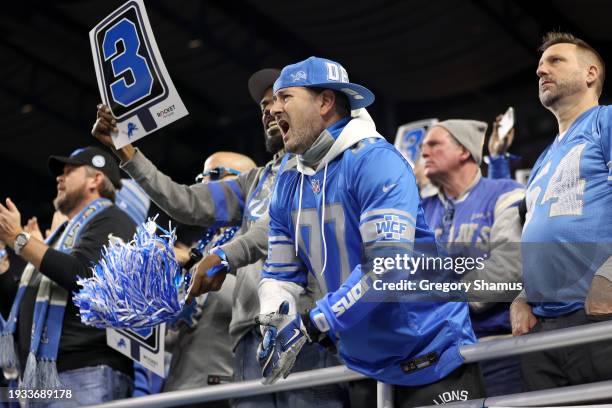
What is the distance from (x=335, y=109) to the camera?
234cm

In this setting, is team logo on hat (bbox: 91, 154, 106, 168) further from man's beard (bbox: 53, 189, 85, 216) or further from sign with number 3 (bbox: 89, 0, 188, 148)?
sign with number 3 (bbox: 89, 0, 188, 148)

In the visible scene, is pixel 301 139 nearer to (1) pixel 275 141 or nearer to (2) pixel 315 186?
(2) pixel 315 186

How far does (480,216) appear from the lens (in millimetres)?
3113

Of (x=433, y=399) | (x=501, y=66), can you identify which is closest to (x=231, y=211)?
(x=433, y=399)

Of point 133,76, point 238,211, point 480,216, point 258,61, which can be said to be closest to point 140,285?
point 238,211

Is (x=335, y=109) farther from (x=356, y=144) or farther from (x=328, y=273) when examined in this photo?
(x=328, y=273)

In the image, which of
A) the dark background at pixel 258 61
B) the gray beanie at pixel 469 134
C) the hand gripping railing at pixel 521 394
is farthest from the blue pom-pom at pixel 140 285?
the dark background at pixel 258 61

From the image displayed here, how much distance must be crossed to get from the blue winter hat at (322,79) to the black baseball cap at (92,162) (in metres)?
1.33

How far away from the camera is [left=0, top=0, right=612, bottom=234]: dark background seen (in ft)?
24.0

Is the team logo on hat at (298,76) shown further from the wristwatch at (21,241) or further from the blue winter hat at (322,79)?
the wristwatch at (21,241)

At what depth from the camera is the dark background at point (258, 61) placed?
24.0ft

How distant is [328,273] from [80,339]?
1.13m

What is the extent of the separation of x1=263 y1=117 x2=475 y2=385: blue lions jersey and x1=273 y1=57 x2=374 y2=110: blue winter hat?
0.10 m

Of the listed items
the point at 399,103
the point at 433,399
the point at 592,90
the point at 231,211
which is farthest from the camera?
the point at 399,103
